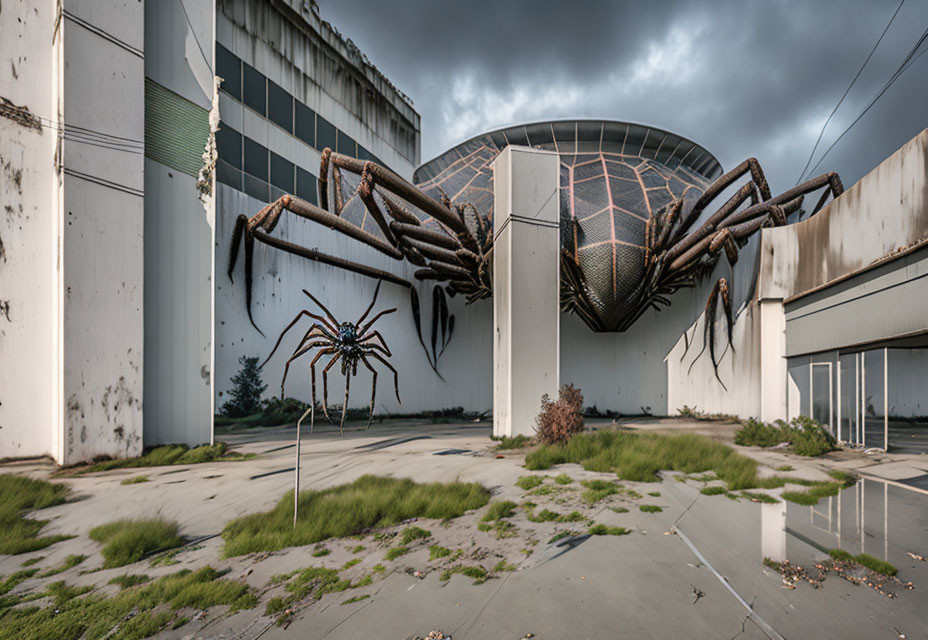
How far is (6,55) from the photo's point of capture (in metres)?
4.95

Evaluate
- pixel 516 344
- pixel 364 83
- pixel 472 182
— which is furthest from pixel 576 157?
pixel 364 83

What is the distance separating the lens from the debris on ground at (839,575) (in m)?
2.45

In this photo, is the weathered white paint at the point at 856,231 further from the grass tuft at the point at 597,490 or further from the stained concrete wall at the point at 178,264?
the stained concrete wall at the point at 178,264

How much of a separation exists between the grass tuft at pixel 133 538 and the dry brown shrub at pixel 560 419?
4.39m

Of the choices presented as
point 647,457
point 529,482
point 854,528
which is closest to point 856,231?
point 647,457

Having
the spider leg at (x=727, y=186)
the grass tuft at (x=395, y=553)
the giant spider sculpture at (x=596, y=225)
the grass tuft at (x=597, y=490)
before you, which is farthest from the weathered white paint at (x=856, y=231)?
the grass tuft at (x=395, y=553)

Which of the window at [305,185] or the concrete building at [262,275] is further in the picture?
the window at [305,185]

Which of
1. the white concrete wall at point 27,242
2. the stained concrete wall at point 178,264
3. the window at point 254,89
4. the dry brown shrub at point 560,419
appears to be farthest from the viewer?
the window at point 254,89

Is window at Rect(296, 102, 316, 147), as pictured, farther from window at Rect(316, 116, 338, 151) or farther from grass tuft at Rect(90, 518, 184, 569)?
grass tuft at Rect(90, 518, 184, 569)

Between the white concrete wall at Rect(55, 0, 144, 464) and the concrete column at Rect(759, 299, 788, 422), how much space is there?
9663 mm

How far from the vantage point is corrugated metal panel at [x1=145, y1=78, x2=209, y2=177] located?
5.74 metres

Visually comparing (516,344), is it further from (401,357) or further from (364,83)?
(364,83)

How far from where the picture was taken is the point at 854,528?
333 centimetres

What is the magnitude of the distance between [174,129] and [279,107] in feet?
20.7
